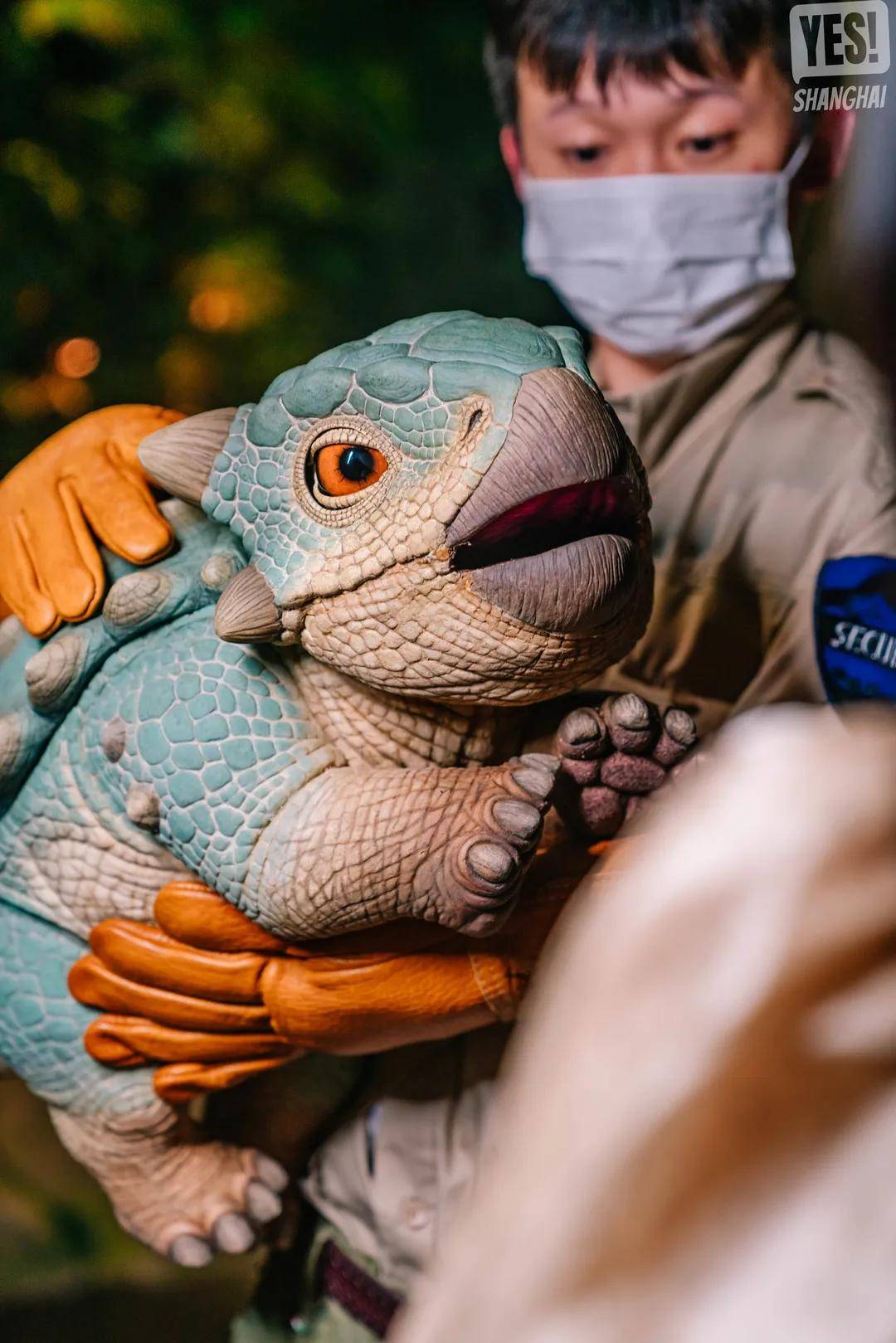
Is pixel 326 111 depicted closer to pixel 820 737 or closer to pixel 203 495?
pixel 203 495

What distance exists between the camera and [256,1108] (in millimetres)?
975

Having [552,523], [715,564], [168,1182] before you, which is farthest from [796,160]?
[168,1182]

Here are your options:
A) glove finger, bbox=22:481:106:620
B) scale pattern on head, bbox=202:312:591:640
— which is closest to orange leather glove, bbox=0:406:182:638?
glove finger, bbox=22:481:106:620

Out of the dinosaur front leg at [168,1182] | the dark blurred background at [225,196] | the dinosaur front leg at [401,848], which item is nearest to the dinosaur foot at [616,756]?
the dinosaur front leg at [401,848]

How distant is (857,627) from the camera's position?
0.99 meters

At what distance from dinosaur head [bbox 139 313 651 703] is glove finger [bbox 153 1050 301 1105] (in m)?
0.31

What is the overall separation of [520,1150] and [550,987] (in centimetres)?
5

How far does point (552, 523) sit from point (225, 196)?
0.76 metres

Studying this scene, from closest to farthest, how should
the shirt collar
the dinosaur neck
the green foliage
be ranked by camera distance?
the dinosaur neck
the shirt collar
the green foliage

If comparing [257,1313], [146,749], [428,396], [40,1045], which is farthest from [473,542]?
[257,1313]

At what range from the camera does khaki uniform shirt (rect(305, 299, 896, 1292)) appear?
0.99 m

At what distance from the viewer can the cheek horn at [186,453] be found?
30.5 inches

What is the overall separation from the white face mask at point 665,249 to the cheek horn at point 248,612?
20.7 inches

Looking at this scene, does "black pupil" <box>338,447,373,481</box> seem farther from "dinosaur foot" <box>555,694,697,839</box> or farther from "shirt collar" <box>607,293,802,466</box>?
"shirt collar" <box>607,293,802,466</box>
